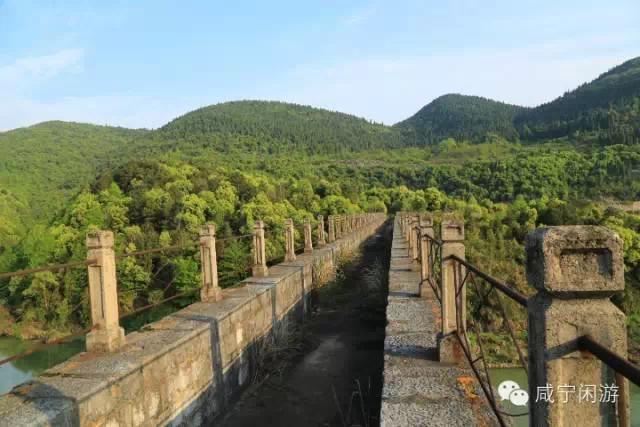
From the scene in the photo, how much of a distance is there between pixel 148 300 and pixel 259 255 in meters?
24.8

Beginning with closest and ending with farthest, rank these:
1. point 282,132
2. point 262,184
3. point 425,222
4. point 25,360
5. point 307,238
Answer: point 425,222 → point 307,238 → point 25,360 → point 262,184 → point 282,132

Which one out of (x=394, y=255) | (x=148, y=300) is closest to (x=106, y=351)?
(x=394, y=255)

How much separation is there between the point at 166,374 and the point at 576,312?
3.41m

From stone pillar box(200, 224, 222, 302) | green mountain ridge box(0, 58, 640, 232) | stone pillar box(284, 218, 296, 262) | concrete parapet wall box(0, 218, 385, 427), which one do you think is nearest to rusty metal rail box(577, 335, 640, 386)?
concrete parapet wall box(0, 218, 385, 427)

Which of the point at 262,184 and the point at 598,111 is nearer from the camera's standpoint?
the point at 262,184

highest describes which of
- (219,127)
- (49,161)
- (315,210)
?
(219,127)

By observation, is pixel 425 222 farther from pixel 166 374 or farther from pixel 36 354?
pixel 36 354

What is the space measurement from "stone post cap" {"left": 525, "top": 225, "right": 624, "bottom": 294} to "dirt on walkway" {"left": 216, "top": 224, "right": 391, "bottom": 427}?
3.60 meters

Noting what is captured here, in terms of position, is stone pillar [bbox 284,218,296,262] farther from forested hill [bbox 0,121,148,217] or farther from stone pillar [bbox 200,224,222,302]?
forested hill [bbox 0,121,148,217]

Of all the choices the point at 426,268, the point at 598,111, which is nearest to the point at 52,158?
the point at 426,268

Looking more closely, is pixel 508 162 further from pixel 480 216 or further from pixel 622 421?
pixel 622 421

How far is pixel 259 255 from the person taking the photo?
8055 mm

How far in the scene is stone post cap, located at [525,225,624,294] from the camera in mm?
1491

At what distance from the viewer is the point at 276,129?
133125mm
